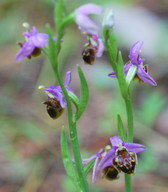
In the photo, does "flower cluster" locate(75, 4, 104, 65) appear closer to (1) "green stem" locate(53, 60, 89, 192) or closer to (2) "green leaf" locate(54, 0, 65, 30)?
(2) "green leaf" locate(54, 0, 65, 30)

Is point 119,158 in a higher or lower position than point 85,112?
lower

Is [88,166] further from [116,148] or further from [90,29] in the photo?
[90,29]

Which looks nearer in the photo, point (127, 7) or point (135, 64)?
point (135, 64)

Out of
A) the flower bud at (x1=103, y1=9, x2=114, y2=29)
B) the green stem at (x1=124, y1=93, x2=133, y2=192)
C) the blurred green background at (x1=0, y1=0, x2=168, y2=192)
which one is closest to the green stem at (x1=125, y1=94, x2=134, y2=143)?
the green stem at (x1=124, y1=93, x2=133, y2=192)

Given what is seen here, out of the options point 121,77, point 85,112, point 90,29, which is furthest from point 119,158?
point 85,112

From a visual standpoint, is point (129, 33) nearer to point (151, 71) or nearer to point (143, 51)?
point (143, 51)

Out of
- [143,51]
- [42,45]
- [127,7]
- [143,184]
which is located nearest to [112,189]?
[143,184]
